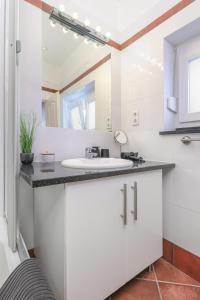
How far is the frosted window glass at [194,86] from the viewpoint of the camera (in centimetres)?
127

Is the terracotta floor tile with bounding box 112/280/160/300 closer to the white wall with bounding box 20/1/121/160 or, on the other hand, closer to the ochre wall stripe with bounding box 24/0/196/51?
the white wall with bounding box 20/1/121/160

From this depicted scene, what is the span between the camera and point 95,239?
0.85 m

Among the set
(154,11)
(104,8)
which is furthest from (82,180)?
(104,8)

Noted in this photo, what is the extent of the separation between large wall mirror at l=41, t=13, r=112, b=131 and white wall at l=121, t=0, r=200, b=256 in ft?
0.75

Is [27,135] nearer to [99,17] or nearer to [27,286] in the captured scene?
[27,286]

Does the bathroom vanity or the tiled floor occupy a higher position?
the bathroom vanity

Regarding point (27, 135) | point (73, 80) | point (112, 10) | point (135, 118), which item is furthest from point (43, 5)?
point (135, 118)

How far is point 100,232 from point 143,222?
35 cm

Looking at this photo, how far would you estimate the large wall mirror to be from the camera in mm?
1312

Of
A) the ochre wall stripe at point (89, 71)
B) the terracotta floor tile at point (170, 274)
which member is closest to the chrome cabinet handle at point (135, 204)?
the terracotta floor tile at point (170, 274)

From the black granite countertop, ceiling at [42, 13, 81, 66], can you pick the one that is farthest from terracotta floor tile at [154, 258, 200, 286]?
ceiling at [42, 13, 81, 66]

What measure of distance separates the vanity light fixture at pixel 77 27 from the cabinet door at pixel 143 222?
125cm

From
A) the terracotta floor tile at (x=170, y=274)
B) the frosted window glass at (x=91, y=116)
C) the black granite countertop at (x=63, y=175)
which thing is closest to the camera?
the black granite countertop at (x=63, y=175)

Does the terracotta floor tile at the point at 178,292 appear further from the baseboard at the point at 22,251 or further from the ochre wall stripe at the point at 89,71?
the ochre wall stripe at the point at 89,71
